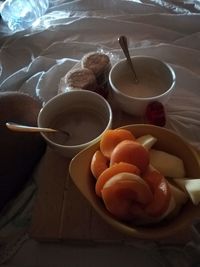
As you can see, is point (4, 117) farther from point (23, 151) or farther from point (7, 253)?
point (7, 253)

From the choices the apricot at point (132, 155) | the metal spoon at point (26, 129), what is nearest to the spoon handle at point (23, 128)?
the metal spoon at point (26, 129)

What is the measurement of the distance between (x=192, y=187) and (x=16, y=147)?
0.27 metres

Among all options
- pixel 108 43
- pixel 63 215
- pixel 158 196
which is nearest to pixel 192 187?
pixel 158 196

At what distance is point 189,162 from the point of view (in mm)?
448

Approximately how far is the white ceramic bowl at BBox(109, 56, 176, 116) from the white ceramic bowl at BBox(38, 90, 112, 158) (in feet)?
0.13

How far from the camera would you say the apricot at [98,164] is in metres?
0.42

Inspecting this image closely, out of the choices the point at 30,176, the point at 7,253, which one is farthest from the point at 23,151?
the point at 7,253

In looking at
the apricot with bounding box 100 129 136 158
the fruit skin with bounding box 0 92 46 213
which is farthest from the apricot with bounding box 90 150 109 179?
the fruit skin with bounding box 0 92 46 213

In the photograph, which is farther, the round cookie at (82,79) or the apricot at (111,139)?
the round cookie at (82,79)

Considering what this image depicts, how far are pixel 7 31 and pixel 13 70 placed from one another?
120 mm

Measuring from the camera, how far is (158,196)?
1.27ft

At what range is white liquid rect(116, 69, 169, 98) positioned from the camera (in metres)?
0.57

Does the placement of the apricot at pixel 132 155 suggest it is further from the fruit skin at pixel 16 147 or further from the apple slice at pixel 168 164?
the fruit skin at pixel 16 147

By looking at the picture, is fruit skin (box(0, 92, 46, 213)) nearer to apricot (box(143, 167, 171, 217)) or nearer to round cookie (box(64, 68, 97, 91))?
round cookie (box(64, 68, 97, 91))
